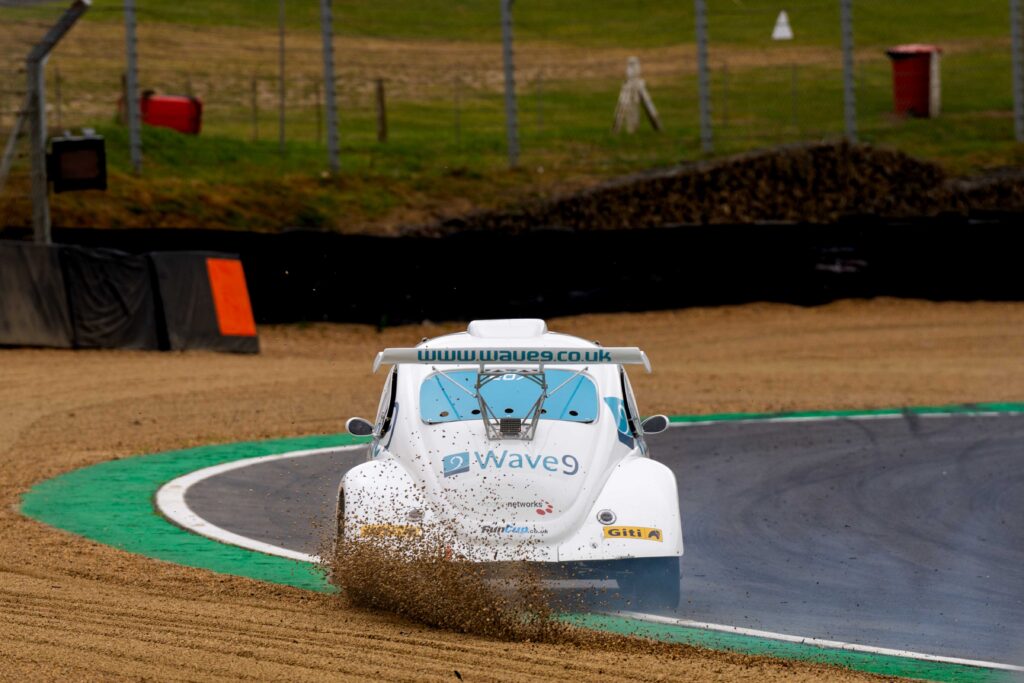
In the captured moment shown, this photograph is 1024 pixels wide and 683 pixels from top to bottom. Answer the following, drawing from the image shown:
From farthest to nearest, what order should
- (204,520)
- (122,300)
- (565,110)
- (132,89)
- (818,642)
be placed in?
(565,110) → (132,89) → (122,300) → (204,520) → (818,642)

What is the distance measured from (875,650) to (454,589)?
2184 millimetres

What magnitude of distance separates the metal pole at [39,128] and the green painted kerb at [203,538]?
23.1 feet

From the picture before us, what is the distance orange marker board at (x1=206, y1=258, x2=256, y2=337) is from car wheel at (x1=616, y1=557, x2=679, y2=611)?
45.1 feet

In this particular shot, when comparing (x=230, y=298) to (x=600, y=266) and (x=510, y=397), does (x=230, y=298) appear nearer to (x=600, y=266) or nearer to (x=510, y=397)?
(x=600, y=266)

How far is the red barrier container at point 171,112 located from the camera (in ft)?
103

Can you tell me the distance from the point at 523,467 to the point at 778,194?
20235 mm

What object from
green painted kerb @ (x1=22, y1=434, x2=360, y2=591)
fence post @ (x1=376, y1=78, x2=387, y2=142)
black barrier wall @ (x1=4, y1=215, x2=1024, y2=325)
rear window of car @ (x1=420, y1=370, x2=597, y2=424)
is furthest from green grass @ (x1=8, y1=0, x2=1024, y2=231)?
rear window of car @ (x1=420, y1=370, x2=597, y2=424)

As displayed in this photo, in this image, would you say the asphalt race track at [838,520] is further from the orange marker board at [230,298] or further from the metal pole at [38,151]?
the metal pole at [38,151]

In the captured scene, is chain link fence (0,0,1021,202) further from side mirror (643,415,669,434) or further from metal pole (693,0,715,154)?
side mirror (643,415,669,434)

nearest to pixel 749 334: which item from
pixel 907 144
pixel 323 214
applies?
pixel 323 214

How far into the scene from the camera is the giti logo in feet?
27.5

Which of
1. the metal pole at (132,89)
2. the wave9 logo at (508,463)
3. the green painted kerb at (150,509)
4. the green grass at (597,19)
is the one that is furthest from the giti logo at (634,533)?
the green grass at (597,19)

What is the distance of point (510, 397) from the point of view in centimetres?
914

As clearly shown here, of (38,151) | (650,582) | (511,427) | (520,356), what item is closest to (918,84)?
(38,151)
